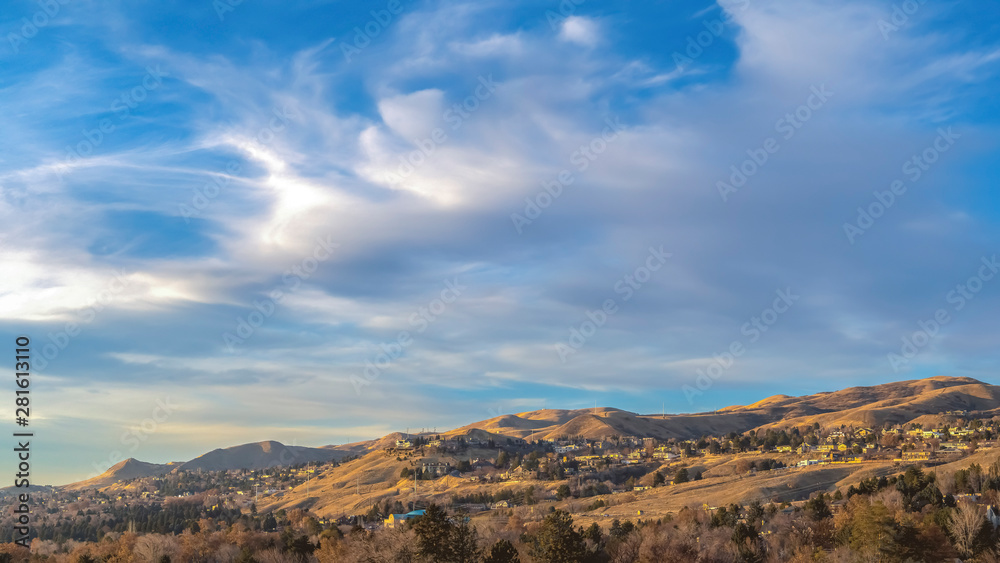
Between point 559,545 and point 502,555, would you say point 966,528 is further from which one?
point 502,555

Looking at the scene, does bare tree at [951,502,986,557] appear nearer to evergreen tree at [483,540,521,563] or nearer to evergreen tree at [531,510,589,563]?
evergreen tree at [531,510,589,563]

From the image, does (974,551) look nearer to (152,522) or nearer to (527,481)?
(527,481)

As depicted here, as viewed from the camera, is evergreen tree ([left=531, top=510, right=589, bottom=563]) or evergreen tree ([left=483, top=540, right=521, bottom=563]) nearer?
evergreen tree ([left=483, top=540, right=521, bottom=563])

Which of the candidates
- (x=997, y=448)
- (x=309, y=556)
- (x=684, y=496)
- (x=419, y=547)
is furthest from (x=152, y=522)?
(x=997, y=448)

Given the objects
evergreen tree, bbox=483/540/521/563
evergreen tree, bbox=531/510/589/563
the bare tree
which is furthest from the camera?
the bare tree

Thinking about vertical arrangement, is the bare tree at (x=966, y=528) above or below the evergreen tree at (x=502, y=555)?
below

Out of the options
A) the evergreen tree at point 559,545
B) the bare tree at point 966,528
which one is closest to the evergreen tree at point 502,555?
the evergreen tree at point 559,545

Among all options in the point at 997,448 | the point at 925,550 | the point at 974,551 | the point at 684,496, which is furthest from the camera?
the point at 997,448

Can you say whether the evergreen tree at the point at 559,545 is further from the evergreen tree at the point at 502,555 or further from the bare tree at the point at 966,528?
the bare tree at the point at 966,528

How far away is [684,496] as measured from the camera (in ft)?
477

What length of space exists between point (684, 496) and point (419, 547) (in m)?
91.8

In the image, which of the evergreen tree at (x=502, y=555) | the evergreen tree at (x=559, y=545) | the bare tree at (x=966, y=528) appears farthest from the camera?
the bare tree at (x=966, y=528)

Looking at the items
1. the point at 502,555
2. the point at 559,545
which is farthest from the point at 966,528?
the point at 502,555

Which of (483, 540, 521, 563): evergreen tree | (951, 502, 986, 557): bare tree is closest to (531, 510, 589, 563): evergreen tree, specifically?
(483, 540, 521, 563): evergreen tree
